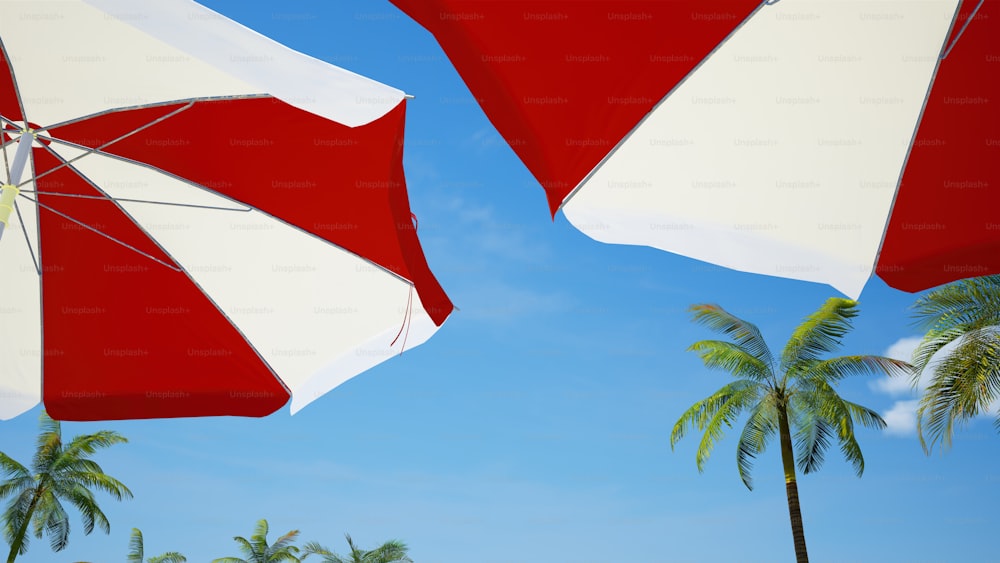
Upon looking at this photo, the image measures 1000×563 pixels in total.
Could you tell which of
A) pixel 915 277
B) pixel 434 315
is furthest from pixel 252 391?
pixel 915 277

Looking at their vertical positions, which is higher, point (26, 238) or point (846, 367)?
point (846, 367)

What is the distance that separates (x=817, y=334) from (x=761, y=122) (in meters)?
20.1

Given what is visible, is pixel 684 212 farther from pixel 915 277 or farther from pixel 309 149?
pixel 309 149

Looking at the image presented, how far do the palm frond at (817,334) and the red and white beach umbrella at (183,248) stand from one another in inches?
755

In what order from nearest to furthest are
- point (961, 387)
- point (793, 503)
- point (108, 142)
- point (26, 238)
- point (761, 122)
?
point (761, 122) < point (108, 142) < point (26, 238) < point (961, 387) < point (793, 503)

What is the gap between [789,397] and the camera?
21.3 metres

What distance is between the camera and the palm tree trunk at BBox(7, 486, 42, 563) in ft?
90.7

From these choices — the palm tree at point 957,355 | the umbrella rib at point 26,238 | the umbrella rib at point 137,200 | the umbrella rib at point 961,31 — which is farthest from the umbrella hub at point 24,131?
the palm tree at point 957,355

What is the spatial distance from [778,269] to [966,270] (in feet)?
2.49

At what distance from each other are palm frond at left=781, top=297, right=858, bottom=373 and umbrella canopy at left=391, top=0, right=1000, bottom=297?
64.1ft

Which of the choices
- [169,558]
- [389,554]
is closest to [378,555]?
[389,554]

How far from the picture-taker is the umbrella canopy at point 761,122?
108 inches

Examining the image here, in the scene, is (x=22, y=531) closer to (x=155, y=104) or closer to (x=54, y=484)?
(x=54, y=484)

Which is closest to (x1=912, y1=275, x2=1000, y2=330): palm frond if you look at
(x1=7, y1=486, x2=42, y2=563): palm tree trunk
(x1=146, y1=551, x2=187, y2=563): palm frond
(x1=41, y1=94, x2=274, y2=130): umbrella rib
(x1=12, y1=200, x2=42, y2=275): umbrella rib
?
(x1=41, y1=94, x2=274, y2=130): umbrella rib
